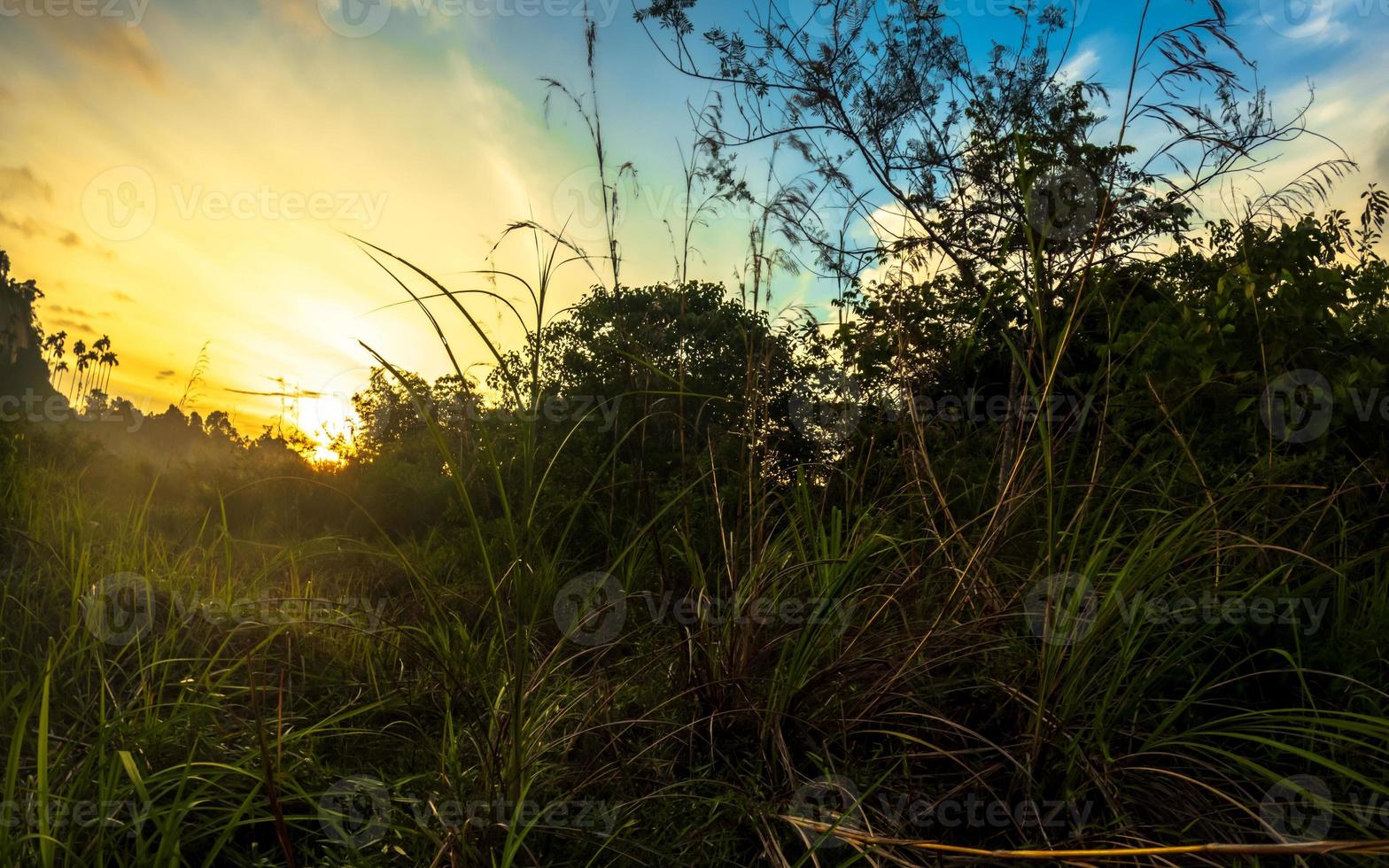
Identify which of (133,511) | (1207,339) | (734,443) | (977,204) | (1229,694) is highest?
(977,204)

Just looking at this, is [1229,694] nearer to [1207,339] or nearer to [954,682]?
[954,682]

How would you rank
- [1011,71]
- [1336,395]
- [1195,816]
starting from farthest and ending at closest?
[1011,71] → [1336,395] → [1195,816]

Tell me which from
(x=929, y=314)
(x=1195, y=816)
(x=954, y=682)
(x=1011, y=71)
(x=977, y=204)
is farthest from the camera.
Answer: (x=1011, y=71)

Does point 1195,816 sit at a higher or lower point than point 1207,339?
lower

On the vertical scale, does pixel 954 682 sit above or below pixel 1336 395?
below

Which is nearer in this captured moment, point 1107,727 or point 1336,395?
point 1107,727

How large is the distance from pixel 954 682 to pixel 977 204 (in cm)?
346

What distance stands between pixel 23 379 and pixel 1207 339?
16412mm

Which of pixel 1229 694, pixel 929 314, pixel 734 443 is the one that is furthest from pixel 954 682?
pixel 929 314

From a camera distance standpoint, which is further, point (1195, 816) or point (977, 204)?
point (977, 204)

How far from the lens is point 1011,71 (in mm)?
4969

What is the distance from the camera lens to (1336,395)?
3.13m

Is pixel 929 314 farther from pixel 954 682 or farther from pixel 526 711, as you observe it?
pixel 526 711

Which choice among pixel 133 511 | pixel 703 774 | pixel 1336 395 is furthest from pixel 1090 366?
pixel 133 511
